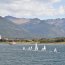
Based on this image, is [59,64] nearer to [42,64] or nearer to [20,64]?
[42,64]

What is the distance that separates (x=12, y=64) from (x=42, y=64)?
8.89 m

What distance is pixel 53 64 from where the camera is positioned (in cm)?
9944

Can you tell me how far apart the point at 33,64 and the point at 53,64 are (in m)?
5.95

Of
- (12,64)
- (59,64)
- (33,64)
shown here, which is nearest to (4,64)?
(12,64)

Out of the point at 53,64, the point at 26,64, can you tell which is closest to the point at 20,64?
the point at 26,64

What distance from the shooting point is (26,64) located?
97562 millimetres

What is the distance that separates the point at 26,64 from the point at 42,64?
4725 mm

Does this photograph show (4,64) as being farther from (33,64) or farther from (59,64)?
(59,64)

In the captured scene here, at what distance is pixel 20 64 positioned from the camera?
9712cm

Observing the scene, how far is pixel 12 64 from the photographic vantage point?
96062mm

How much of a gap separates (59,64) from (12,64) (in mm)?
13638

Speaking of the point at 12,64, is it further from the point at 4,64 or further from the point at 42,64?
the point at 42,64

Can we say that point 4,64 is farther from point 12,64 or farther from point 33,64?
point 33,64

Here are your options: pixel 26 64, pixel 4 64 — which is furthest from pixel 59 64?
pixel 4 64
